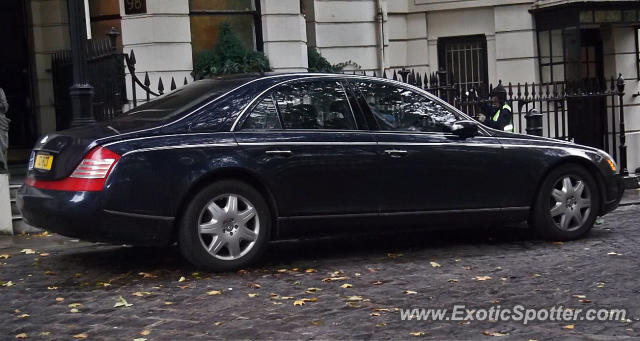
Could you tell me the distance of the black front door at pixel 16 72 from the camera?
1522 cm

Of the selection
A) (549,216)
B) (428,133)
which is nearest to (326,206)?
(428,133)

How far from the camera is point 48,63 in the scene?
1520 cm

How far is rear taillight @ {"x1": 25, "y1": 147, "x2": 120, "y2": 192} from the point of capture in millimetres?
6918

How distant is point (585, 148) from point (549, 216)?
817 mm

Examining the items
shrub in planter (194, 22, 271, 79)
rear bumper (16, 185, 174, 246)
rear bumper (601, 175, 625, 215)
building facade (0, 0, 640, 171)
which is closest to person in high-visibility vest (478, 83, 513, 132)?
building facade (0, 0, 640, 171)

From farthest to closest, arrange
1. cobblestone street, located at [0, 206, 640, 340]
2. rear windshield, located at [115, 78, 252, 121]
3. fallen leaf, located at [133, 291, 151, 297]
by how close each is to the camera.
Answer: rear windshield, located at [115, 78, 252, 121], fallen leaf, located at [133, 291, 151, 297], cobblestone street, located at [0, 206, 640, 340]

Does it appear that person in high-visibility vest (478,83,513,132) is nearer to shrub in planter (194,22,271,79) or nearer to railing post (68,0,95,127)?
shrub in planter (194,22,271,79)

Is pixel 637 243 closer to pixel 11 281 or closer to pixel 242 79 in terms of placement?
pixel 242 79

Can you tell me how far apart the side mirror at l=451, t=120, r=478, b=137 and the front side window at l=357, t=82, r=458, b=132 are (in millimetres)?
81

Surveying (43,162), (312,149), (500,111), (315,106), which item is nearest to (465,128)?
(315,106)

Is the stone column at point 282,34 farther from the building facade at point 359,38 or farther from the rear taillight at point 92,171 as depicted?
the rear taillight at point 92,171

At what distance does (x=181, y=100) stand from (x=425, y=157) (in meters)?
2.17

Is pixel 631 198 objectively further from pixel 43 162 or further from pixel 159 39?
pixel 43 162

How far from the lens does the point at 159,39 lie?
13.9 metres
